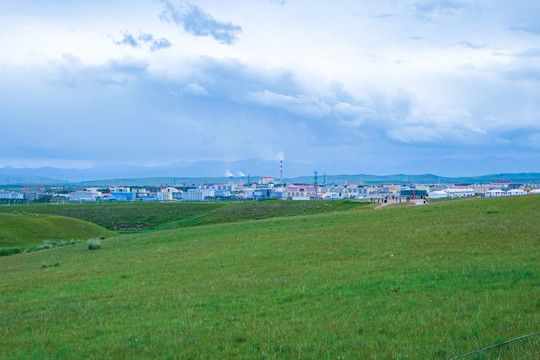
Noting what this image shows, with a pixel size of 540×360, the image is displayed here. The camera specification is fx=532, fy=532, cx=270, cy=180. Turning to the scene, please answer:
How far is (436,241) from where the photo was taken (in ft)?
76.8

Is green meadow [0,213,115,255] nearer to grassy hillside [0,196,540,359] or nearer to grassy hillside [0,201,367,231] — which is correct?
grassy hillside [0,201,367,231]

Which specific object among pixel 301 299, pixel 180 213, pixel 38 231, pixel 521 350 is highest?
pixel 521 350

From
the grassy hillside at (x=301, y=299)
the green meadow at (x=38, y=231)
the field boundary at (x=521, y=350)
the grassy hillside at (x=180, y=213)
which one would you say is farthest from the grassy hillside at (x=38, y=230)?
the field boundary at (x=521, y=350)

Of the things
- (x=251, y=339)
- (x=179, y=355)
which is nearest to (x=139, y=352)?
(x=179, y=355)

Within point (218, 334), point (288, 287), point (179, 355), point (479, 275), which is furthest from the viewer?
point (288, 287)

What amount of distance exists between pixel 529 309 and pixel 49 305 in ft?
48.6

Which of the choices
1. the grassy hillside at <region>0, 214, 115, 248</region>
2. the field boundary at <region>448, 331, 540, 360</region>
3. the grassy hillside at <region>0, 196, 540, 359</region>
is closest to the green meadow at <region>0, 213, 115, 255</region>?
the grassy hillside at <region>0, 214, 115, 248</region>

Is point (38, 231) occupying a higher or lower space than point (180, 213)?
higher

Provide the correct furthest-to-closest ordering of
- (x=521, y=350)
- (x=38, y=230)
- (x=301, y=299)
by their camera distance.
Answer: (x=38, y=230) → (x=301, y=299) → (x=521, y=350)

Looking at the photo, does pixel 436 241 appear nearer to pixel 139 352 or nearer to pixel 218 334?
pixel 218 334

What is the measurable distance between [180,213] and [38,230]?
56.2 metres

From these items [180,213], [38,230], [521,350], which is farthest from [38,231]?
[521,350]

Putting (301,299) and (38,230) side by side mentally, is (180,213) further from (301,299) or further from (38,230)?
(301,299)

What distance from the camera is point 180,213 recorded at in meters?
119
